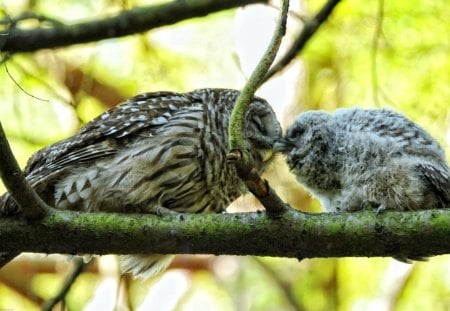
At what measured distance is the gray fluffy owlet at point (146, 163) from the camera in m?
3.99

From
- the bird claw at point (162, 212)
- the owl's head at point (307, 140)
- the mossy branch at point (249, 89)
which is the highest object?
→ the mossy branch at point (249, 89)

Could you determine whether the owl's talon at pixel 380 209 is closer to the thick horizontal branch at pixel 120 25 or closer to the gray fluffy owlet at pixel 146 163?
the gray fluffy owlet at pixel 146 163

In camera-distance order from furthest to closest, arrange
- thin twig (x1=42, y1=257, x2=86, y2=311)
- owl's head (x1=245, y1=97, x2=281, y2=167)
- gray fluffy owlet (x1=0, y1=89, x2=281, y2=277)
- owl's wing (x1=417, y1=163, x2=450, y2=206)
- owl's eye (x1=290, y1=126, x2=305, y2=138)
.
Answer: owl's head (x1=245, y1=97, x2=281, y2=167) < thin twig (x1=42, y1=257, x2=86, y2=311) < owl's eye (x1=290, y1=126, x2=305, y2=138) < gray fluffy owlet (x1=0, y1=89, x2=281, y2=277) < owl's wing (x1=417, y1=163, x2=450, y2=206)

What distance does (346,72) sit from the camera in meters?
7.13

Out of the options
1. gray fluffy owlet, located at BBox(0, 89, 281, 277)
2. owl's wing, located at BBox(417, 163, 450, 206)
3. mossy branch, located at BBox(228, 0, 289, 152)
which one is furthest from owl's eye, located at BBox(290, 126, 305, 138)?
mossy branch, located at BBox(228, 0, 289, 152)

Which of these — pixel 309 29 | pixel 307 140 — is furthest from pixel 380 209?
pixel 309 29

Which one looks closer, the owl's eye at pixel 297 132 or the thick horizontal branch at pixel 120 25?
the owl's eye at pixel 297 132

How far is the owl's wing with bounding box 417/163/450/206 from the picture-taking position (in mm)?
3475

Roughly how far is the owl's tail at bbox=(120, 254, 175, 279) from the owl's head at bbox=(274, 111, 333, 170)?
0.79 metres

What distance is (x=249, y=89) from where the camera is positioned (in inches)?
123

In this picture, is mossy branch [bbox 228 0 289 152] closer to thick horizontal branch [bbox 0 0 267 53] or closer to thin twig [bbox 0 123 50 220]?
thin twig [bbox 0 123 50 220]

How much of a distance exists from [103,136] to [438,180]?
62.0 inches

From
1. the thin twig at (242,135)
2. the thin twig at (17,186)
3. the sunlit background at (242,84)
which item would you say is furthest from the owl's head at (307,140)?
the thin twig at (17,186)

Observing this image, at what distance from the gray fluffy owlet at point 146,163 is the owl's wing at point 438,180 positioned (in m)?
0.78
